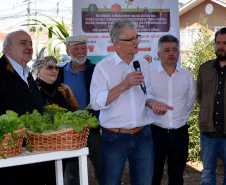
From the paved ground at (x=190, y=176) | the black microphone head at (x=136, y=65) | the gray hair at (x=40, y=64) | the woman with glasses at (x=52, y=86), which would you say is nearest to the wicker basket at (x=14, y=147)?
the black microphone head at (x=136, y=65)

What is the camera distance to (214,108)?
3.76 m

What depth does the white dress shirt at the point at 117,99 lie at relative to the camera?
Answer: 3086 mm

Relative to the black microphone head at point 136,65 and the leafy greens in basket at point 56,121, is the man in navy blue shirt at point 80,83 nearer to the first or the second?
the black microphone head at point 136,65

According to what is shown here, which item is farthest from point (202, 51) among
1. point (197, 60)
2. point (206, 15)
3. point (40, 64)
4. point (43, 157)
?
point (206, 15)

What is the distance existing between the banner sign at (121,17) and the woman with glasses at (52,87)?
34.2 inches

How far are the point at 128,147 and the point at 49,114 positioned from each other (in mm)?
853

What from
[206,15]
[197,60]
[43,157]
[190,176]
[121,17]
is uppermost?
[206,15]

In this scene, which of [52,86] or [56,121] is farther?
[52,86]

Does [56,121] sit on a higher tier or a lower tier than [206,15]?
lower

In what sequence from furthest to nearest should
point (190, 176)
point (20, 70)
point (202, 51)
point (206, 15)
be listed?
1. point (206, 15)
2. point (202, 51)
3. point (190, 176)
4. point (20, 70)

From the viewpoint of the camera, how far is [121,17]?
4.70m

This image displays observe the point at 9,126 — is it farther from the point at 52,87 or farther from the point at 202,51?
the point at 202,51

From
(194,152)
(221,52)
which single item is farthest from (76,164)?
(194,152)

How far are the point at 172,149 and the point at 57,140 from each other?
5.44 feet
